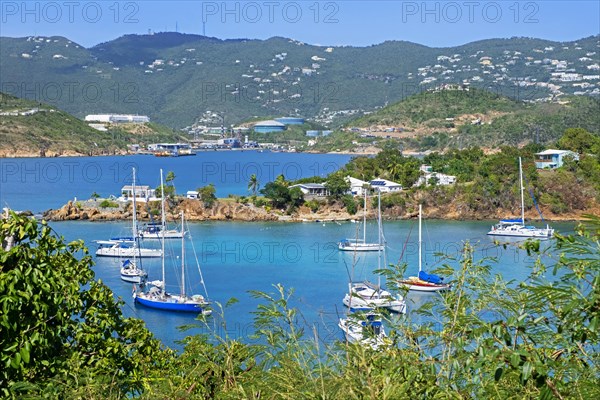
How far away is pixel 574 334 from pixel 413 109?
57.2 meters

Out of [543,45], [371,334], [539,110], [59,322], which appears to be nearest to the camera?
[371,334]

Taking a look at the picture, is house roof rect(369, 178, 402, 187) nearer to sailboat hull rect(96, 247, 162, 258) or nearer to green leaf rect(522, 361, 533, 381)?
sailboat hull rect(96, 247, 162, 258)

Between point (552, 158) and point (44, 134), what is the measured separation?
38.2 m

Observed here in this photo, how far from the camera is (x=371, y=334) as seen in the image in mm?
2828

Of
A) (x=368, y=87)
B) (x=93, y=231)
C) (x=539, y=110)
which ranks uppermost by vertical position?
(x=368, y=87)

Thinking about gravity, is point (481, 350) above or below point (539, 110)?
below

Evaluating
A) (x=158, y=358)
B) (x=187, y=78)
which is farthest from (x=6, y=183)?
(x=187, y=78)

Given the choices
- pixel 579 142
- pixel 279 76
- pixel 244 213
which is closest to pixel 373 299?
Result: pixel 244 213

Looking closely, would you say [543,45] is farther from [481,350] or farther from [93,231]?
[481,350]

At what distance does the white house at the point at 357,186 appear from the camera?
27.3 metres

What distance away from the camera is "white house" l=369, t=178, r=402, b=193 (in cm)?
2767

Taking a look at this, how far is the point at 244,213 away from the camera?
25609mm

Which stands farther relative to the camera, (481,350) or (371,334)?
(371,334)

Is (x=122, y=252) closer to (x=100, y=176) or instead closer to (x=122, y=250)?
(x=122, y=250)
